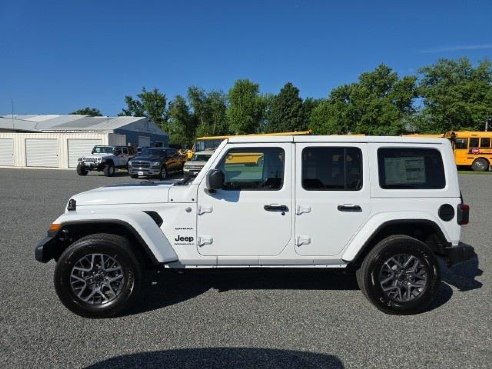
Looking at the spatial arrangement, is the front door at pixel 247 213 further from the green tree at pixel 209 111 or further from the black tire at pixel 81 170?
the green tree at pixel 209 111

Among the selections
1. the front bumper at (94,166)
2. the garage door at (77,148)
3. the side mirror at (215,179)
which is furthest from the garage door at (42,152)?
the side mirror at (215,179)

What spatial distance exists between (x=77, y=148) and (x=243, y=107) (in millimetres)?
36431

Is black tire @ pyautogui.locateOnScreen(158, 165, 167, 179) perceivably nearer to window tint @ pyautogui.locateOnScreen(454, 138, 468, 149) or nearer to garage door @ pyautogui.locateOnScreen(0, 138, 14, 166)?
garage door @ pyautogui.locateOnScreen(0, 138, 14, 166)

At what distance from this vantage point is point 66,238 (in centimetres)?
419

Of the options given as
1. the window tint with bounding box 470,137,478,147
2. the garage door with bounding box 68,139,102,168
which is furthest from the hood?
the window tint with bounding box 470,137,478,147

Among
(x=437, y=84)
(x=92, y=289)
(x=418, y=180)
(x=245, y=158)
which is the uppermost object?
(x=437, y=84)

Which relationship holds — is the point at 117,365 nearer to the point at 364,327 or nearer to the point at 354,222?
the point at 364,327

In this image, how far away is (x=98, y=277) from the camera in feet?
13.1

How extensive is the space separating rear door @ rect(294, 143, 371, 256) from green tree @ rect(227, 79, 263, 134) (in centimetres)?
5954

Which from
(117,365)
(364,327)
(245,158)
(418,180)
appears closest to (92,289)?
(117,365)

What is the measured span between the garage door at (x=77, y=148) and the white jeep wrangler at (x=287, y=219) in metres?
29.3

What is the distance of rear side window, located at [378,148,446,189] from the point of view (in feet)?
14.0

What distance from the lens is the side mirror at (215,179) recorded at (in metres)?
3.94

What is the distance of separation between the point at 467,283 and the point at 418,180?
1.78 m
